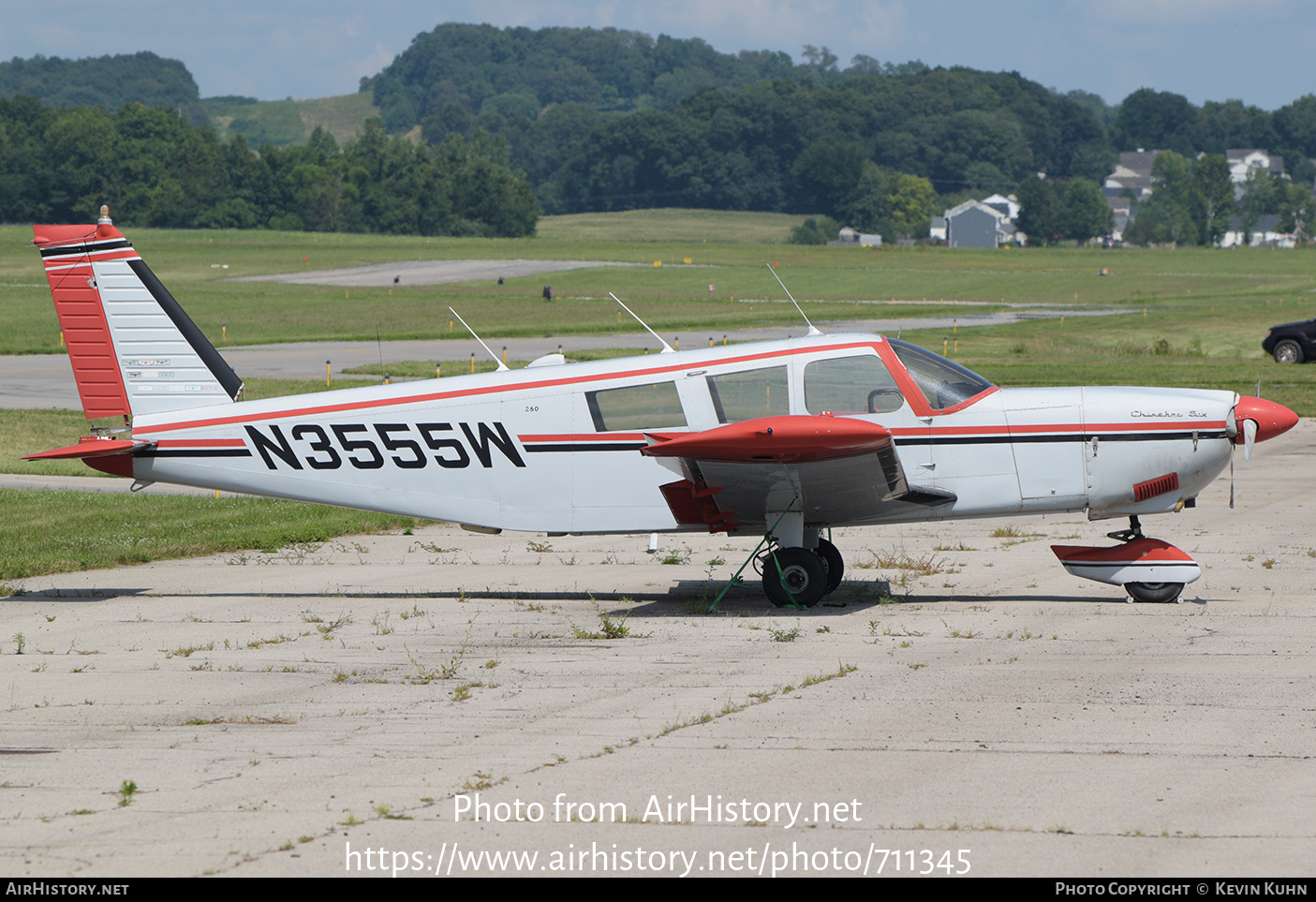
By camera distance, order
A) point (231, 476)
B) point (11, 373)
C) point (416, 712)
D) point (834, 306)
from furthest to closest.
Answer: point (834, 306) < point (11, 373) < point (231, 476) < point (416, 712)

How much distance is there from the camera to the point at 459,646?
9734 millimetres

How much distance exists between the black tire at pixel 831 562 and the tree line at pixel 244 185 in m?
135

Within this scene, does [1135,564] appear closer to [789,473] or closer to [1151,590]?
[1151,590]

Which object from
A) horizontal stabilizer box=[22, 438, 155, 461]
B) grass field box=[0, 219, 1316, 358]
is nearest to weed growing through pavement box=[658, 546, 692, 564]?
horizontal stabilizer box=[22, 438, 155, 461]

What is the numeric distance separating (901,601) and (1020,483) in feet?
4.76

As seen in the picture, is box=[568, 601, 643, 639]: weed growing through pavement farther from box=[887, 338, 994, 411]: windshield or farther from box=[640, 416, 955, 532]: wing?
box=[887, 338, 994, 411]: windshield

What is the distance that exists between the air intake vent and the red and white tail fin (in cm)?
777

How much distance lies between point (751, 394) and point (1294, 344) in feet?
99.7

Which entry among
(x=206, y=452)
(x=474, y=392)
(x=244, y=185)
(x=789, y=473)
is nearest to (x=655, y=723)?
(x=789, y=473)

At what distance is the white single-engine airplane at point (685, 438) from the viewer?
10.4 meters

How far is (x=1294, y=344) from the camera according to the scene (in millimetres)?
36031

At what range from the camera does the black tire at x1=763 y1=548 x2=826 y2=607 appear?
35.5 feet

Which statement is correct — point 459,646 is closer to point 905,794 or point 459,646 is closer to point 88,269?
point 905,794
